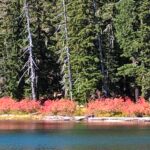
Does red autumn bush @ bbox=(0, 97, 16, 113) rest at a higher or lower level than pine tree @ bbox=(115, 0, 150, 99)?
lower

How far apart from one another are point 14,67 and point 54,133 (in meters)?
32.4

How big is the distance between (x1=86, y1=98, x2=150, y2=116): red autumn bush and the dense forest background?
628 cm

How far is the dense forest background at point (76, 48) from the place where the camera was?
69.8m

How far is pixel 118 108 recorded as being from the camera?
61812 millimetres

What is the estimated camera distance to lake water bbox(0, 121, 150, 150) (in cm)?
3784

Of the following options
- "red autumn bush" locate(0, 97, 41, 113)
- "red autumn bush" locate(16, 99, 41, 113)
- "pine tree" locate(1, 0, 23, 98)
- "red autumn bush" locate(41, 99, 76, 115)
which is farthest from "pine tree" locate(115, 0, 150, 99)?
"pine tree" locate(1, 0, 23, 98)

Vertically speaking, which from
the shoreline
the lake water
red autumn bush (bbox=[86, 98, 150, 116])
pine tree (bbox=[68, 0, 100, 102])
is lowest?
the lake water

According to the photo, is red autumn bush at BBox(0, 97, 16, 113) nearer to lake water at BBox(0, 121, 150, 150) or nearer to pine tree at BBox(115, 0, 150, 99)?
lake water at BBox(0, 121, 150, 150)

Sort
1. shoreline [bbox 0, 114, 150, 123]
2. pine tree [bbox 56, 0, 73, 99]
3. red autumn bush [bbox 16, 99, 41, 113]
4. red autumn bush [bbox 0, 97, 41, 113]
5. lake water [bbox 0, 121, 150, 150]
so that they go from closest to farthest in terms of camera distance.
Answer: lake water [bbox 0, 121, 150, 150]
shoreline [bbox 0, 114, 150, 123]
red autumn bush [bbox 16, 99, 41, 113]
red autumn bush [bbox 0, 97, 41, 113]
pine tree [bbox 56, 0, 73, 99]

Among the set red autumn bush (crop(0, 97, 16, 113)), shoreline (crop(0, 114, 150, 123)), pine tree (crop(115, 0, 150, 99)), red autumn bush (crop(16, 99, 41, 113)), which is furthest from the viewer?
red autumn bush (crop(0, 97, 16, 113))

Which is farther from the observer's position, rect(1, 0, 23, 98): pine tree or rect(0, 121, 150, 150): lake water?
rect(1, 0, 23, 98): pine tree

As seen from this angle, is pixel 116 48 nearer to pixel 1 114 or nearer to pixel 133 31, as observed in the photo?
pixel 133 31

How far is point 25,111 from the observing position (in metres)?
68.4

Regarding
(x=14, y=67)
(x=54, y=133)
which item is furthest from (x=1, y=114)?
(x=54, y=133)
